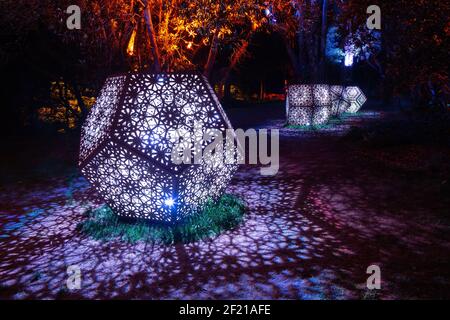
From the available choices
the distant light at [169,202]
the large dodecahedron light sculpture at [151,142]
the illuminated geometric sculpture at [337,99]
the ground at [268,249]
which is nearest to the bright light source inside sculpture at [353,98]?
the illuminated geometric sculpture at [337,99]

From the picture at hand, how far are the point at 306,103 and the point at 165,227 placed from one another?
465 inches

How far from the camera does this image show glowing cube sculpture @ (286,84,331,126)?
50.1 feet

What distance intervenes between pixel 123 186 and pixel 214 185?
119cm

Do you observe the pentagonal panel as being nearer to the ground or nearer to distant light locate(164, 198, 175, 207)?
distant light locate(164, 198, 175, 207)

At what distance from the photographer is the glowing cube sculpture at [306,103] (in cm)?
1527

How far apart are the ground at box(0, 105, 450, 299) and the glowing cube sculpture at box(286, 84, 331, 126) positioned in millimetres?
8336

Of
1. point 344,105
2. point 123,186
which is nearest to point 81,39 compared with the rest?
point 123,186

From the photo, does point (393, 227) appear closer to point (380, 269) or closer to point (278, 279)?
point (380, 269)

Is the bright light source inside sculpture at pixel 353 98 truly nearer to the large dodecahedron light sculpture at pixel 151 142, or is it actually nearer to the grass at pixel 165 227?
the grass at pixel 165 227

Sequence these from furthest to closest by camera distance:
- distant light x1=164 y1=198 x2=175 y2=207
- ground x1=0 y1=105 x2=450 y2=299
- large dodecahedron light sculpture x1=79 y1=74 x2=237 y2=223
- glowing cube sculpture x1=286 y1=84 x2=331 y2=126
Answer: glowing cube sculpture x1=286 y1=84 x2=331 y2=126 < distant light x1=164 y1=198 x2=175 y2=207 < large dodecahedron light sculpture x1=79 y1=74 x2=237 y2=223 < ground x1=0 y1=105 x2=450 y2=299

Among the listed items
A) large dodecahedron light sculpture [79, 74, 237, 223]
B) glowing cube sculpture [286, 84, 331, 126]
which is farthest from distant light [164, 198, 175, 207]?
glowing cube sculpture [286, 84, 331, 126]

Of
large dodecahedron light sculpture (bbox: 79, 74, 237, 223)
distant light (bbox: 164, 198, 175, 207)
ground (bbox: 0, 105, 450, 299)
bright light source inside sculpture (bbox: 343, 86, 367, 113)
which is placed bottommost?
ground (bbox: 0, 105, 450, 299)

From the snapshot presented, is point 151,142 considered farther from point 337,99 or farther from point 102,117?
point 337,99
